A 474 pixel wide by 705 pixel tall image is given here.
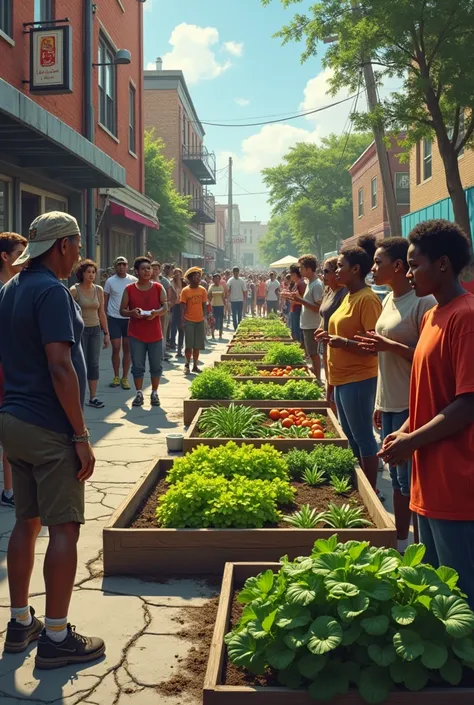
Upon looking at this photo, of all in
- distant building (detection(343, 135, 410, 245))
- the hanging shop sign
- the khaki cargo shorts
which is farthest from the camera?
distant building (detection(343, 135, 410, 245))

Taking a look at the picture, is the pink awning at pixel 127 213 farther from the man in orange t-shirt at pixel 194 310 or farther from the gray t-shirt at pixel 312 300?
the gray t-shirt at pixel 312 300

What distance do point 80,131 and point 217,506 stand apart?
45.2ft

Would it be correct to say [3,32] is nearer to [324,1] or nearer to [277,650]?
[324,1]

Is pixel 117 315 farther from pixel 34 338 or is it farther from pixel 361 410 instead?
pixel 34 338

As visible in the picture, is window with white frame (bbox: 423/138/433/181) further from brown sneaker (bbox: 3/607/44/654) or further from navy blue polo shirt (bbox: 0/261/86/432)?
brown sneaker (bbox: 3/607/44/654)

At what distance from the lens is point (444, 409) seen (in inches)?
112

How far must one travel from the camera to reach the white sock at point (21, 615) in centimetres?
369

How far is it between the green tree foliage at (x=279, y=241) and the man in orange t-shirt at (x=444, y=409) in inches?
5227

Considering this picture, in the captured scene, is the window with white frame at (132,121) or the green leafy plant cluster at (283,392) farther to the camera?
the window with white frame at (132,121)

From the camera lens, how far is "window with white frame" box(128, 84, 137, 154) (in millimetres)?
23203

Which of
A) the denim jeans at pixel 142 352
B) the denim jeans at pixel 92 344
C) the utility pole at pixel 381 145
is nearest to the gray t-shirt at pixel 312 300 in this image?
the denim jeans at pixel 142 352

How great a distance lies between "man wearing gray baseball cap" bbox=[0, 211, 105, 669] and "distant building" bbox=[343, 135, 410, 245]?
36.0m

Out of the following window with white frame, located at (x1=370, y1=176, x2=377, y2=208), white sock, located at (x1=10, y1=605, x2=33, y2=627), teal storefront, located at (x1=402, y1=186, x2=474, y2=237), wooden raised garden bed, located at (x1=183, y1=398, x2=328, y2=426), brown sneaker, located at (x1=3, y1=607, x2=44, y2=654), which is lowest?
brown sneaker, located at (x1=3, y1=607, x2=44, y2=654)

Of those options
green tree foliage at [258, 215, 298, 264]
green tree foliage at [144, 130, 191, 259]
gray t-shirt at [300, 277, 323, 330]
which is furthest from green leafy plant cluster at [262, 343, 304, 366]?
green tree foliage at [258, 215, 298, 264]
